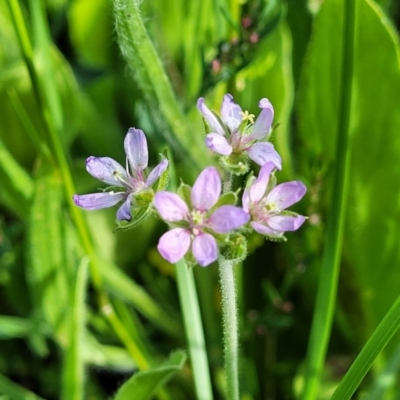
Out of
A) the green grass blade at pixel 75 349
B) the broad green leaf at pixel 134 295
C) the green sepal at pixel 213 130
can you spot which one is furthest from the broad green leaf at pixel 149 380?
the broad green leaf at pixel 134 295

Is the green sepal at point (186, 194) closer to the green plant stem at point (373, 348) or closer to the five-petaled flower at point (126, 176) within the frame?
the five-petaled flower at point (126, 176)

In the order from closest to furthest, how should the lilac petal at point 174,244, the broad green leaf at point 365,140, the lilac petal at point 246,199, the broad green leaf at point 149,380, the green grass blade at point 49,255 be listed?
1. the lilac petal at point 174,244
2. the lilac petal at point 246,199
3. the broad green leaf at point 149,380
4. the broad green leaf at point 365,140
5. the green grass blade at point 49,255

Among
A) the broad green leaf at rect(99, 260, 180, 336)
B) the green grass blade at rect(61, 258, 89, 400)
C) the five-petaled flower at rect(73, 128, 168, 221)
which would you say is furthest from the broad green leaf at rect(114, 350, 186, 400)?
the broad green leaf at rect(99, 260, 180, 336)

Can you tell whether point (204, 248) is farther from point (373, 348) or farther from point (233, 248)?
point (373, 348)

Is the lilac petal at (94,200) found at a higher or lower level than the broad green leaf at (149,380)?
higher

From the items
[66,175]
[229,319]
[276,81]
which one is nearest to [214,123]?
[229,319]

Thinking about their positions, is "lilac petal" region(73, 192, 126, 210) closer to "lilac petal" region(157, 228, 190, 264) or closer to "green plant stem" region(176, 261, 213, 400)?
"lilac petal" region(157, 228, 190, 264)
